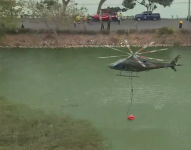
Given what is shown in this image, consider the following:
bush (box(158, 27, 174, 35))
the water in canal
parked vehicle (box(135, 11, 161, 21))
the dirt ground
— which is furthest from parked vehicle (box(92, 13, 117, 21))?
the water in canal

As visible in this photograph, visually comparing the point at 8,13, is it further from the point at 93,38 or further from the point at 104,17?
the point at 104,17

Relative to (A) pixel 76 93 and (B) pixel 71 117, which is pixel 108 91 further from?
(B) pixel 71 117

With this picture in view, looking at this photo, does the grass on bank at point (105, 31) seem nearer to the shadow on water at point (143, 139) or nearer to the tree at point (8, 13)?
the tree at point (8, 13)

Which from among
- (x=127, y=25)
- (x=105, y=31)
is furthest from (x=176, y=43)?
(x=105, y=31)

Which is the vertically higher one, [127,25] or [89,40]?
[127,25]

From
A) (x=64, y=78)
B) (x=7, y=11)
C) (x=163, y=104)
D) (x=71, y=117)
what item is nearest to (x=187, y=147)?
(x=163, y=104)

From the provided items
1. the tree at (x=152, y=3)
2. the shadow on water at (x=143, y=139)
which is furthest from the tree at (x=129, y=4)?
the shadow on water at (x=143, y=139)

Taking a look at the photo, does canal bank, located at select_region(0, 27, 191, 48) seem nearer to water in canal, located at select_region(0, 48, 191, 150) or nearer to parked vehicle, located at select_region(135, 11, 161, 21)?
water in canal, located at select_region(0, 48, 191, 150)
